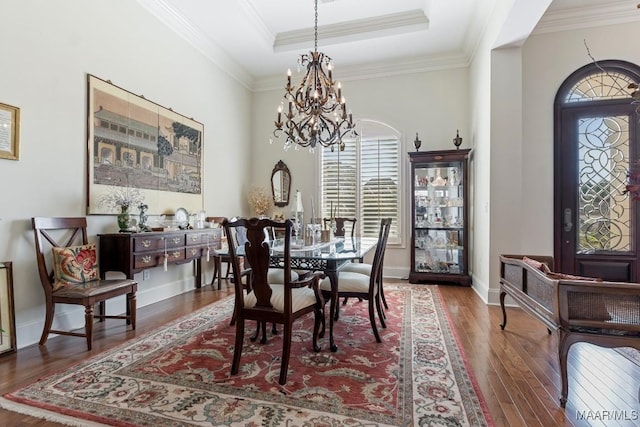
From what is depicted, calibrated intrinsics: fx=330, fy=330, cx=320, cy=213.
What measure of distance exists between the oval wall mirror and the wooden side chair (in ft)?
10.9

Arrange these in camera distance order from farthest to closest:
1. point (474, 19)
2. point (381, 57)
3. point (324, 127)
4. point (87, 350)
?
point (381, 57), point (474, 19), point (324, 127), point (87, 350)

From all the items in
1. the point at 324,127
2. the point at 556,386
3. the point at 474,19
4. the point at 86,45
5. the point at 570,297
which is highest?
the point at 474,19

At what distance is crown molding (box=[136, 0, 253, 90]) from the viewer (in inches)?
155

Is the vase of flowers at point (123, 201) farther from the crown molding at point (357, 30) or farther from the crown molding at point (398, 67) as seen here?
the crown molding at point (398, 67)

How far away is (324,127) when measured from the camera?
140 inches

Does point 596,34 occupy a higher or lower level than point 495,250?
higher

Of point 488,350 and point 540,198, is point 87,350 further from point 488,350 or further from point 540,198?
point 540,198

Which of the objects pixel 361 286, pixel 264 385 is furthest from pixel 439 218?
pixel 264 385

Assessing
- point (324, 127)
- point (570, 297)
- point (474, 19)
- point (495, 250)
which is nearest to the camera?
point (570, 297)

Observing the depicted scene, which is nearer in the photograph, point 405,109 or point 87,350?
point 87,350

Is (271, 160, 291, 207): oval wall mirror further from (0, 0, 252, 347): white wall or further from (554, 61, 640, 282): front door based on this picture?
(554, 61, 640, 282): front door

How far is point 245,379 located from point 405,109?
4768 millimetres

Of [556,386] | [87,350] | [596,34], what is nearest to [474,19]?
[596,34]

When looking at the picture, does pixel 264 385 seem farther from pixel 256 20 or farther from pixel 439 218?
pixel 256 20
